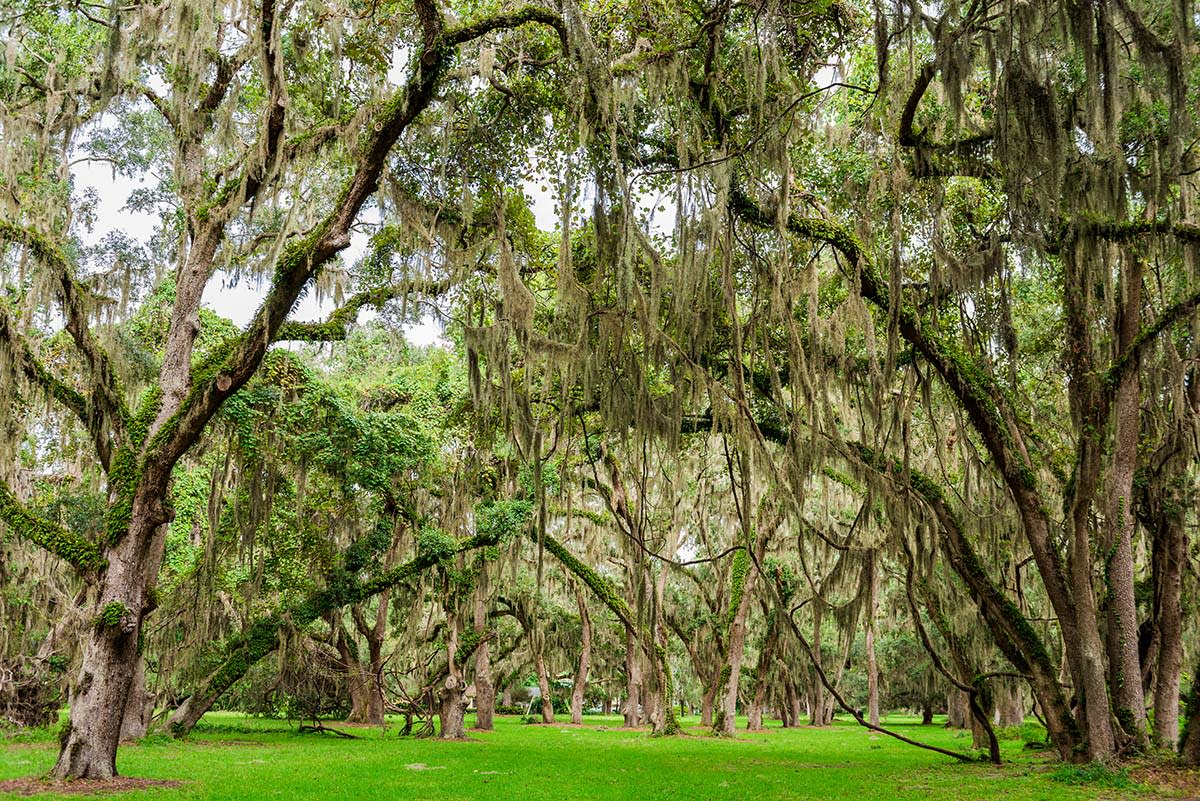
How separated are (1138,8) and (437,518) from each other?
48.5 feet

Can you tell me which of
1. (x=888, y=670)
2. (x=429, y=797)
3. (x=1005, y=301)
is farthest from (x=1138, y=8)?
(x=888, y=670)

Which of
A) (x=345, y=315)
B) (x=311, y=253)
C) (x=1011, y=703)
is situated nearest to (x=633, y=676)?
(x=1011, y=703)

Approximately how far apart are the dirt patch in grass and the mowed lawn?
254 mm

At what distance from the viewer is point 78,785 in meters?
7.98

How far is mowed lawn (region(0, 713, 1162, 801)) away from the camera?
8273 millimetres

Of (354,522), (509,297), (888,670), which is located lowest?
(888,670)

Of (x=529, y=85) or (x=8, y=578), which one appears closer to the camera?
(x=529, y=85)

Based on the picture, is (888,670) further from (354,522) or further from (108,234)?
(108,234)

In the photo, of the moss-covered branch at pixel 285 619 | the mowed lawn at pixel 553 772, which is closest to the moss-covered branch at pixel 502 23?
the mowed lawn at pixel 553 772

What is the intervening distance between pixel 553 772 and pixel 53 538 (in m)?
6.69

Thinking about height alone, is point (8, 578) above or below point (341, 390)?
below

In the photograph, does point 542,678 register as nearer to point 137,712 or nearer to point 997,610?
point 137,712

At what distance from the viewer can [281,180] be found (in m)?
9.20

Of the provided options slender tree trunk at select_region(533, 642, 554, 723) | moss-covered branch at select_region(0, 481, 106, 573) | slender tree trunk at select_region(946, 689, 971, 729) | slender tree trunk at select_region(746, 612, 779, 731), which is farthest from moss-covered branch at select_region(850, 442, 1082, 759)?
slender tree trunk at select_region(946, 689, 971, 729)
